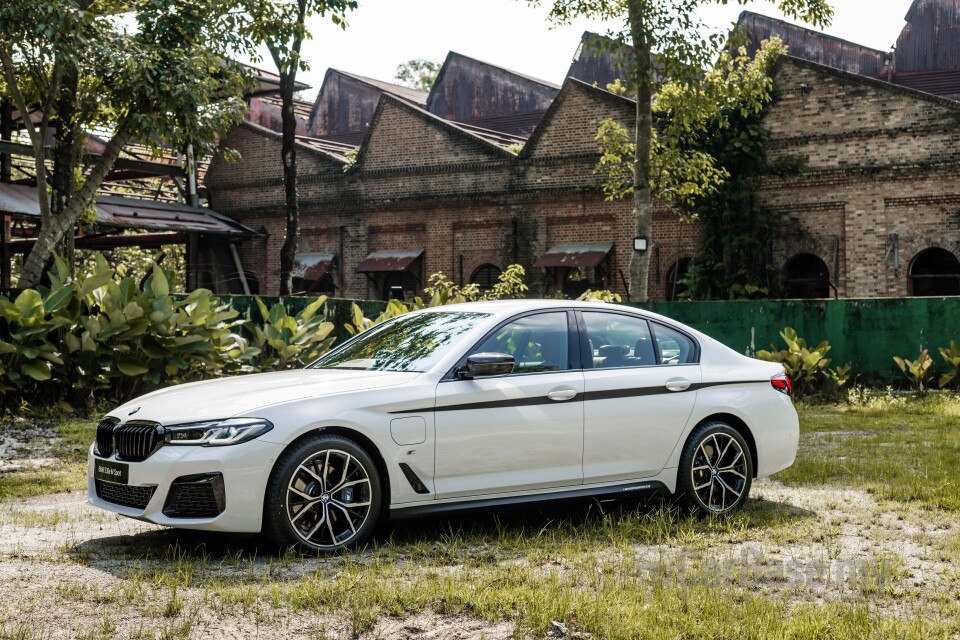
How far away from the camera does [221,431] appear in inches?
223

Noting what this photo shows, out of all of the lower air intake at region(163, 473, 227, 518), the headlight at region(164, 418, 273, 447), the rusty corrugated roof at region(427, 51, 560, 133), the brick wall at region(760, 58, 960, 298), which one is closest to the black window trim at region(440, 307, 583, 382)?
the headlight at region(164, 418, 273, 447)

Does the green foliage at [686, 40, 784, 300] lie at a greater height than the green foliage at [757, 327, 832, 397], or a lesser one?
greater

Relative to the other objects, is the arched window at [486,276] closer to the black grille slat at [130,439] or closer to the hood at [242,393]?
the hood at [242,393]

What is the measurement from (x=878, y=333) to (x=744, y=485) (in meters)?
11.1

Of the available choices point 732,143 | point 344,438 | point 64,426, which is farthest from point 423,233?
point 344,438

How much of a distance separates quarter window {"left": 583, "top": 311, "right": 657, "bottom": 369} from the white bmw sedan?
0.04 ft

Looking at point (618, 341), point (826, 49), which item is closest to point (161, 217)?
point (618, 341)

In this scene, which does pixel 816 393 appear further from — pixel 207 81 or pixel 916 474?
pixel 207 81

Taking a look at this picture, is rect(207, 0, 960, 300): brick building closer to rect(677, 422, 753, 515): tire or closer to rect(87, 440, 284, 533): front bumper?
rect(677, 422, 753, 515): tire

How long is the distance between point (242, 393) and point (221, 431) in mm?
393

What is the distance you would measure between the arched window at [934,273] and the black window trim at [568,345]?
68.2 ft

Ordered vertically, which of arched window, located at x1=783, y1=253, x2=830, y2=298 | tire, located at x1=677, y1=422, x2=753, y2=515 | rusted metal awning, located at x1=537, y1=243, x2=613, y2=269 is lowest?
tire, located at x1=677, y1=422, x2=753, y2=515

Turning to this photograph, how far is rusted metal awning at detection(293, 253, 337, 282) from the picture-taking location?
3362 cm

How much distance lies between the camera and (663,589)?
197 inches
